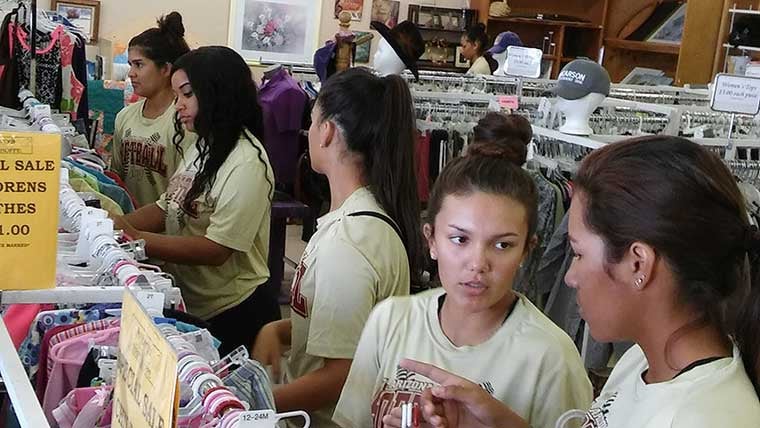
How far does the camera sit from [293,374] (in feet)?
5.90

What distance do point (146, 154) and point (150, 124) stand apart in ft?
0.39

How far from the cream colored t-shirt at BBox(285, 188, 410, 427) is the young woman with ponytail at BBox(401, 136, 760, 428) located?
0.59m

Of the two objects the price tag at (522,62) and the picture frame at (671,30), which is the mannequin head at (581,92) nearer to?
the price tag at (522,62)

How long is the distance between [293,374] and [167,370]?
1.00 m

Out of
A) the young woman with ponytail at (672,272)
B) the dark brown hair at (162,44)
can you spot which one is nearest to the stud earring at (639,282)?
the young woman with ponytail at (672,272)

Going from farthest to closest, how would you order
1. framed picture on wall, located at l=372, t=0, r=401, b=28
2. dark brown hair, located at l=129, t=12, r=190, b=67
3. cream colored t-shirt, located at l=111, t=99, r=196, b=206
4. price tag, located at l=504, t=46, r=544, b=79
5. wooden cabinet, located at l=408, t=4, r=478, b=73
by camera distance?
wooden cabinet, located at l=408, t=4, r=478, b=73
framed picture on wall, located at l=372, t=0, r=401, b=28
price tag, located at l=504, t=46, r=544, b=79
dark brown hair, located at l=129, t=12, r=190, b=67
cream colored t-shirt, located at l=111, t=99, r=196, b=206

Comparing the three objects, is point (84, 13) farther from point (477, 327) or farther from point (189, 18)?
point (477, 327)

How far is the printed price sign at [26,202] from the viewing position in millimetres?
1134

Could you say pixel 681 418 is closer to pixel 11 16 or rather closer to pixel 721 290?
pixel 721 290

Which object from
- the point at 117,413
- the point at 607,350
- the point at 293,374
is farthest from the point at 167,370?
the point at 607,350

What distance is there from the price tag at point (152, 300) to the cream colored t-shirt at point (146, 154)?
173 cm

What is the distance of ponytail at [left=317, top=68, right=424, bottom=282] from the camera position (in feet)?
5.81

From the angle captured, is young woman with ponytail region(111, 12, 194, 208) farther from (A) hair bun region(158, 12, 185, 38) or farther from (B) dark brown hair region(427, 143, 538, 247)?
(B) dark brown hair region(427, 143, 538, 247)

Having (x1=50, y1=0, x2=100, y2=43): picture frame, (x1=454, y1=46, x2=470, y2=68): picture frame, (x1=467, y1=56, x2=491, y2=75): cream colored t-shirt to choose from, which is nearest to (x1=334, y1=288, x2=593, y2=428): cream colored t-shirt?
(x1=467, y1=56, x2=491, y2=75): cream colored t-shirt
